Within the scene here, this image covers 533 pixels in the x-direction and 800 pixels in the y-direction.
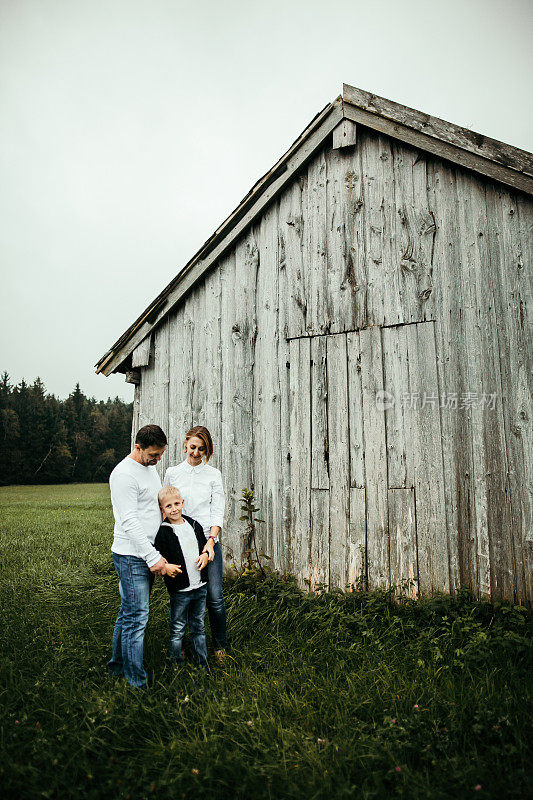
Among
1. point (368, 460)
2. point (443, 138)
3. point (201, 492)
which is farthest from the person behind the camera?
point (368, 460)

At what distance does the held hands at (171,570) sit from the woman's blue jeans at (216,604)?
0.44 metres

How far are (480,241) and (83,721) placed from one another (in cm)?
524

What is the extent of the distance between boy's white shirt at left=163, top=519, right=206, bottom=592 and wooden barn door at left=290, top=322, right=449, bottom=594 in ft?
5.96

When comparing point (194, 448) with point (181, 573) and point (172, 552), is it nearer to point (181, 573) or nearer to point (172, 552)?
point (172, 552)

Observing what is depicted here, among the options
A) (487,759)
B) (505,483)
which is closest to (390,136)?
(505,483)

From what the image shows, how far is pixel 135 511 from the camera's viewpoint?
10.9 ft

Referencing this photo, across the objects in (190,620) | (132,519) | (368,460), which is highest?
(368,460)

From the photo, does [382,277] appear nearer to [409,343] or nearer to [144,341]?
[409,343]

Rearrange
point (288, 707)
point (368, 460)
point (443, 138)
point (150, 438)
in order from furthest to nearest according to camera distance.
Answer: point (368, 460)
point (443, 138)
point (150, 438)
point (288, 707)

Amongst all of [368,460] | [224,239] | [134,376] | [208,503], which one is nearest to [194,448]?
[208,503]

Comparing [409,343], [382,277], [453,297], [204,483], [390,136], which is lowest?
[204,483]

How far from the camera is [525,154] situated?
13.8ft

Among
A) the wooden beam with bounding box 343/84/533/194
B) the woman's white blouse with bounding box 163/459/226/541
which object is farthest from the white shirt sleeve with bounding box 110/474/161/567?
the wooden beam with bounding box 343/84/533/194

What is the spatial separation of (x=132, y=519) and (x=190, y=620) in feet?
3.45
